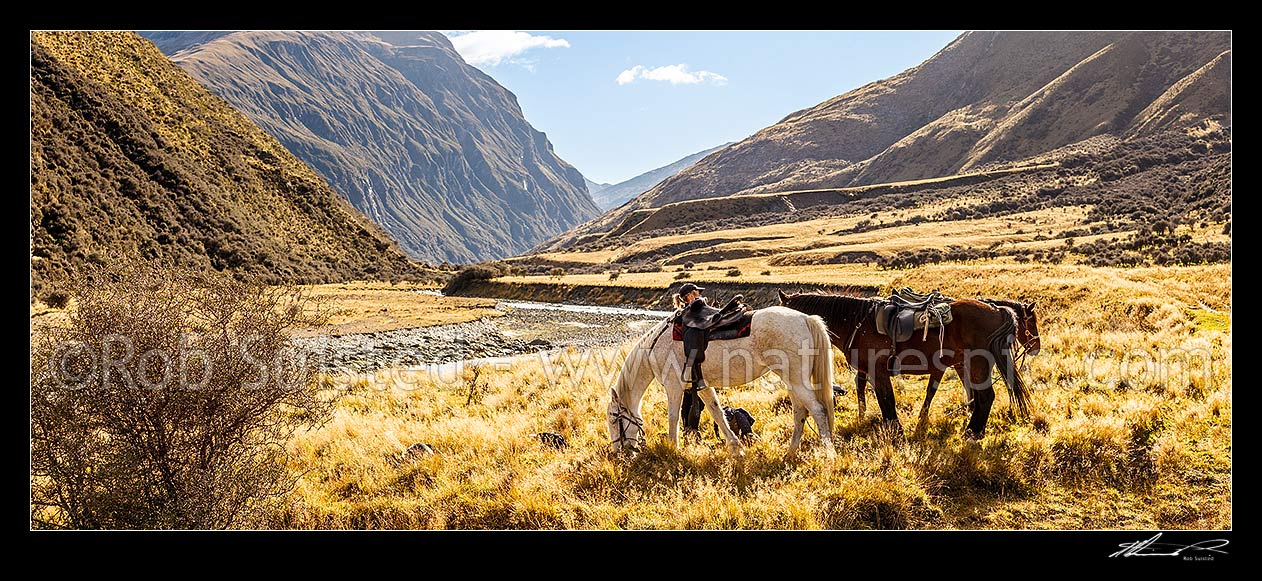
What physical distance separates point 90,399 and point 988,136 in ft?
569

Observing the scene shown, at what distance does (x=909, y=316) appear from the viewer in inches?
266

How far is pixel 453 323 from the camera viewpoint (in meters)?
30.4

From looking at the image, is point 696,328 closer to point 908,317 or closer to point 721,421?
point 721,421

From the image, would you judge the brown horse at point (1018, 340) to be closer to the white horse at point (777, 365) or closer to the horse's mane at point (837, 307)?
the horse's mane at point (837, 307)

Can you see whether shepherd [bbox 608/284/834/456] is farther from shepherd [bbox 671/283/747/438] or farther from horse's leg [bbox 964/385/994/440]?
horse's leg [bbox 964/385/994/440]

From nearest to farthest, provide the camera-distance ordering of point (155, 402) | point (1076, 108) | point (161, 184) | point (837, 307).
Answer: point (155, 402), point (837, 307), point (161, 184), point (1076, 108)

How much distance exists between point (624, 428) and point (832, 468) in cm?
221

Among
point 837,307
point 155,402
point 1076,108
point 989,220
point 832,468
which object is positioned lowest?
point 832,468

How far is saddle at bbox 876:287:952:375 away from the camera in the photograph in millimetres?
6715
